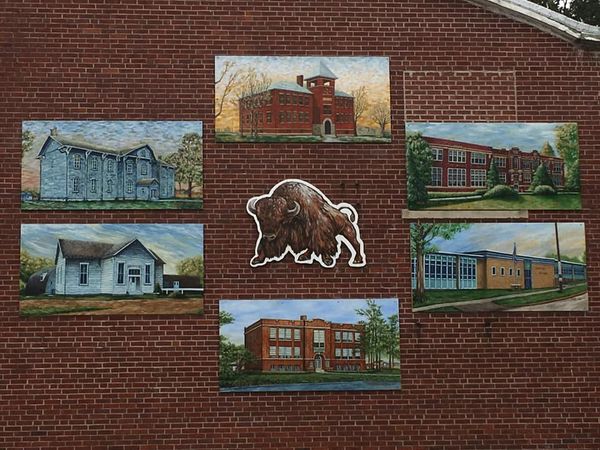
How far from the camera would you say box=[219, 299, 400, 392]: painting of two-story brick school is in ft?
41.5

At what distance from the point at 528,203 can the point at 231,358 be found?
5.03 meters

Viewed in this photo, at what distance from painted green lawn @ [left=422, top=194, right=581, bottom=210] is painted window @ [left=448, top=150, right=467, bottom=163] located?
2.05 feet

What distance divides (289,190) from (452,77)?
121 inches

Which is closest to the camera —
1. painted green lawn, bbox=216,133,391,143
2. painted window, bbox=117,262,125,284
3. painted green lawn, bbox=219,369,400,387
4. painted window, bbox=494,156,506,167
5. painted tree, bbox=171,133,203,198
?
painted green lawn, bbox=219,369,400,387

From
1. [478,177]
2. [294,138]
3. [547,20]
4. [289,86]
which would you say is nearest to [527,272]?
[478,177]

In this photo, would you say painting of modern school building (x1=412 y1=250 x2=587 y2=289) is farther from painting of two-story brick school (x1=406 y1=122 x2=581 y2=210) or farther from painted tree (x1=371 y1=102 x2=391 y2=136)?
painted tree (x1=371 y1=102 x2=391 y2=136)

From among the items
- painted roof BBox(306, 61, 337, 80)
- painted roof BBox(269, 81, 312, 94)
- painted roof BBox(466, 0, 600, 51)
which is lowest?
painted roof BBox(269, 81, 312, 94)

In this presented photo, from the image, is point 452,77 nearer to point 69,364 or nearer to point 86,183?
point 86,183

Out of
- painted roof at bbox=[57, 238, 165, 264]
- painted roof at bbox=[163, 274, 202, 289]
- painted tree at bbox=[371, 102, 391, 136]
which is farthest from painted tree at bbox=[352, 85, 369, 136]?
painted roof at bbox=[57, 238, 165, 264]

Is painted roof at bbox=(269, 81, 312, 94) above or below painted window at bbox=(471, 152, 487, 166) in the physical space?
above

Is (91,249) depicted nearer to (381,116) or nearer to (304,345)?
(304,345)

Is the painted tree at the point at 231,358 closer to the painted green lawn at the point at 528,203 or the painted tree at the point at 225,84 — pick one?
the painted tree at the point at 225,84

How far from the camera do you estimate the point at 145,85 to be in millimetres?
13125

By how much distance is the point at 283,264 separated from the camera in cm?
1291
